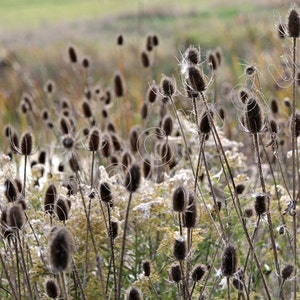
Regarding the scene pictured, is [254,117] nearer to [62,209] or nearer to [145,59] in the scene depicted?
[62,209]

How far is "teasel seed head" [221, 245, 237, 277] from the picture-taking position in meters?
1.81

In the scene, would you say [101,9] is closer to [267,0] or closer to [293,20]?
[267,0]

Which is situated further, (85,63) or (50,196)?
(85,63)

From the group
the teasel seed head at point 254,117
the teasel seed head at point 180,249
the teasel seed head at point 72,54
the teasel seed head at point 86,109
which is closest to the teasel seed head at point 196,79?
the teasel seed head at point 254,117

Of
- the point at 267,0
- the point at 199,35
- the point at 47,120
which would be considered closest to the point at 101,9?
the point at 267,0

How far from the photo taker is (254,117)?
191 cm

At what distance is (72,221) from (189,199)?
23.3 inches

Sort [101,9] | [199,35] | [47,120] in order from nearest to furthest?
1. [47,120]
2. [199,35]
3. [101,9]

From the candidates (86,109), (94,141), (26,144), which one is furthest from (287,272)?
(86,109)

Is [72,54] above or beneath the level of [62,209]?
above

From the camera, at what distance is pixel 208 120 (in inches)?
81.8

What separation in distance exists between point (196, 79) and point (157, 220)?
2.68ft

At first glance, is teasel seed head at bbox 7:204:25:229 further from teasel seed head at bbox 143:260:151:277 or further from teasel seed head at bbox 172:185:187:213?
teasel seed head at bbox 143:260:151:277

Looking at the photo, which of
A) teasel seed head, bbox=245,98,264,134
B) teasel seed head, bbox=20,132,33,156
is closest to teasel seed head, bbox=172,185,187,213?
teasel seed head, bbox=245,98,264,134
